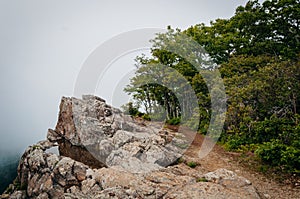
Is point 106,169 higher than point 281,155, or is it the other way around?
point 281,155

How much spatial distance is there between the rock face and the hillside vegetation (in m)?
3.61

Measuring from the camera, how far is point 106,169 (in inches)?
368

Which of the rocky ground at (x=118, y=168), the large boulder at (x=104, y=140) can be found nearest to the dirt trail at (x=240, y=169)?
the rocky ground at (x=118, y=168)

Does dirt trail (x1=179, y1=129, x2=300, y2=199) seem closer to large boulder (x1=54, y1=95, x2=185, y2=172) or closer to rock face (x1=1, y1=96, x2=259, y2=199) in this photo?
rock face (x1=1, y1=96, x2=259, y2=199)

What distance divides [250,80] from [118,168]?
10095 mm

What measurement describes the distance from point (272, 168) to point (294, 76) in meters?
5.75

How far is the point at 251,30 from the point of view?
20812mm

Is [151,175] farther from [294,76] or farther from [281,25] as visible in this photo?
[281,25]

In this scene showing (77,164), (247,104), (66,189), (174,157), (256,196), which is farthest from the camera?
(247,104)

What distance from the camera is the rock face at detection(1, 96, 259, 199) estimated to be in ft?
26.2

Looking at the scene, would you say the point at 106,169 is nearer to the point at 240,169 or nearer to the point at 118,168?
the point at 118,168

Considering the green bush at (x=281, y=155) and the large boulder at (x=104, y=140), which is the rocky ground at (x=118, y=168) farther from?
the green bush at (x=281, y=155)

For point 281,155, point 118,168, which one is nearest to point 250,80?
point 281,155

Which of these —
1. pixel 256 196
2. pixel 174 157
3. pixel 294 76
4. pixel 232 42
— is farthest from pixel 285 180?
pixel 232 42
